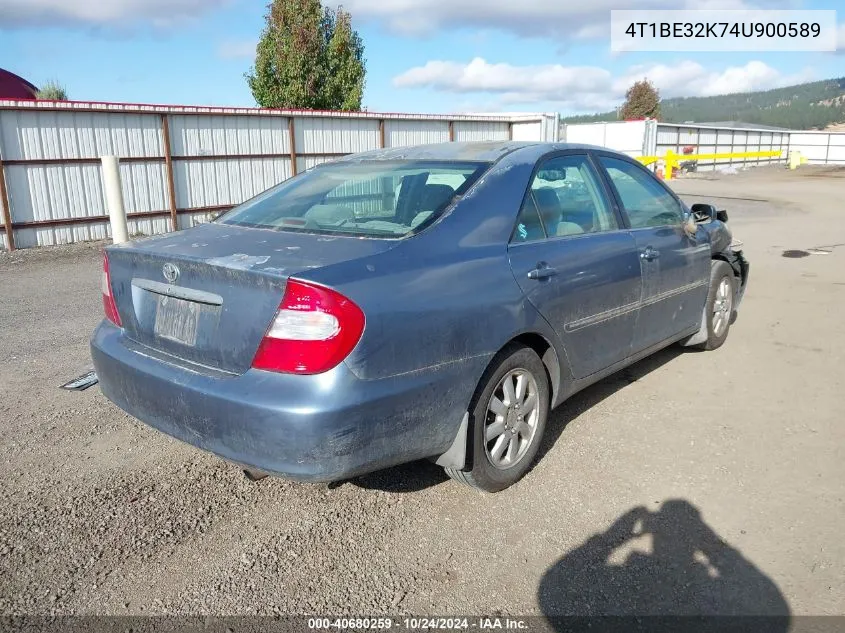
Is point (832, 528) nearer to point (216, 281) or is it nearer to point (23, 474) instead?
point (216, 281)

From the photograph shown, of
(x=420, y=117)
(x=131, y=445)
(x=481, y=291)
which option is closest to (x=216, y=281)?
(x=481, y=291)

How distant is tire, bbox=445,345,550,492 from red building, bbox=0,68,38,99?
24426 mm

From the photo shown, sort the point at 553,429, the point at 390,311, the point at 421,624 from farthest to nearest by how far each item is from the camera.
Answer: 1. the point at 553,429
2. the point at 390,311
3. the point at 421,624

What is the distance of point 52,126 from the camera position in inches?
467

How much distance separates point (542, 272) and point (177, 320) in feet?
5.30

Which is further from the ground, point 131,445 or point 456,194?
point 456,194

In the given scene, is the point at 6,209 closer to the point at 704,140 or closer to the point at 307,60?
the point at 307,60

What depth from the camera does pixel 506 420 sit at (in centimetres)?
314

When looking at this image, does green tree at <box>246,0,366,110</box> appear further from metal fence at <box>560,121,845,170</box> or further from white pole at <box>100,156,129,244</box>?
white pole at <box>100,156,129,244</box>

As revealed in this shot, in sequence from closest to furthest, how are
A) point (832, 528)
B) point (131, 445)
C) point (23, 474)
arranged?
point (832, 528) → point (23, 474) → point (131, 445)

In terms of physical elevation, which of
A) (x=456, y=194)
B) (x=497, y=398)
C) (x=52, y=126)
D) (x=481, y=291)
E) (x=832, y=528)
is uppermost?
(x=52, y=126)

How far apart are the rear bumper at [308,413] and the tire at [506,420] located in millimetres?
140

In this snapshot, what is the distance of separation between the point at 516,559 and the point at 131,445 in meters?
2.18

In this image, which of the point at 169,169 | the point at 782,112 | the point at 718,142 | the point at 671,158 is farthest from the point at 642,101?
the point at 782,112
